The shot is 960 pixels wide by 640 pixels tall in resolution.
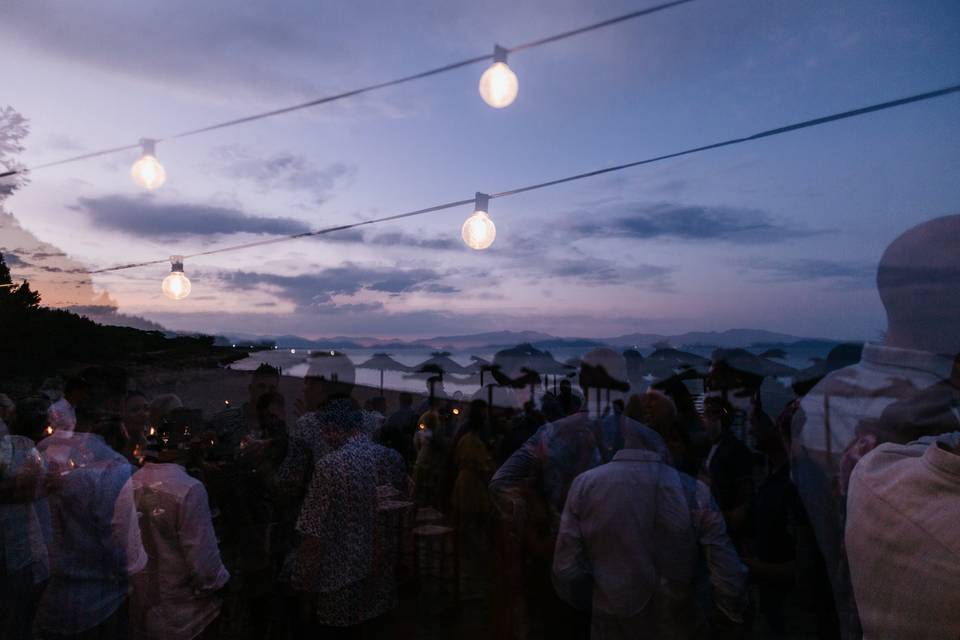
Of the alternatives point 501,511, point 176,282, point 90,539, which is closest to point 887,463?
point 501,511

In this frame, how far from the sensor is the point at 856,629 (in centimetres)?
150

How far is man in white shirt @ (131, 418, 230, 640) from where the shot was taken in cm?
279

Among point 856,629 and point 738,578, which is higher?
point 856,629

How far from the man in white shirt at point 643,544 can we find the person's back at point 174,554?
1.59 metres

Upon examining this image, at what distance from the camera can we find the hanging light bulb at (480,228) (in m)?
4.58

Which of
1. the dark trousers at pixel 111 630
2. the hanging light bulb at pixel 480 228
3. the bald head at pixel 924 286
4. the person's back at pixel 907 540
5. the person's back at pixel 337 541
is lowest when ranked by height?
the dark trousers at pixel 111 630

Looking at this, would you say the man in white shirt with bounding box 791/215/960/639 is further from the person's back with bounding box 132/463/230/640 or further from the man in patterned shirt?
the person's back with bounding box 132/463/230/640

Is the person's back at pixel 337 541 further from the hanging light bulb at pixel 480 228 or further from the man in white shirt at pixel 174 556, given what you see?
the hanging light bulb at pixel 480 228

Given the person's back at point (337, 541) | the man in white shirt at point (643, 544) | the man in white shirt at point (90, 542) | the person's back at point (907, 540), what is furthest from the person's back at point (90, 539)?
the person's back at point (907, 540)

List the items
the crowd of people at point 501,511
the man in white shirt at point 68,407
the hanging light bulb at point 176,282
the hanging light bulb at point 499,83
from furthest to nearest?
the hanging light bulb at point 176,282, the hanging light bulb at point 499,83, the man in white shirt at point 68,407, the crowd of people at point 501,511

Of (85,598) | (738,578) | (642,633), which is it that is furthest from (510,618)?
(85,598)

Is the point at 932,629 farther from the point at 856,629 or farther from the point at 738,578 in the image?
the point at 738,578

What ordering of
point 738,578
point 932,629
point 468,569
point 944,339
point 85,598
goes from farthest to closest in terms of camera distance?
point 468,569, point 85,598, point 738,578, point 944,339, point 932,629

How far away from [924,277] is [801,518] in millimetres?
2233
